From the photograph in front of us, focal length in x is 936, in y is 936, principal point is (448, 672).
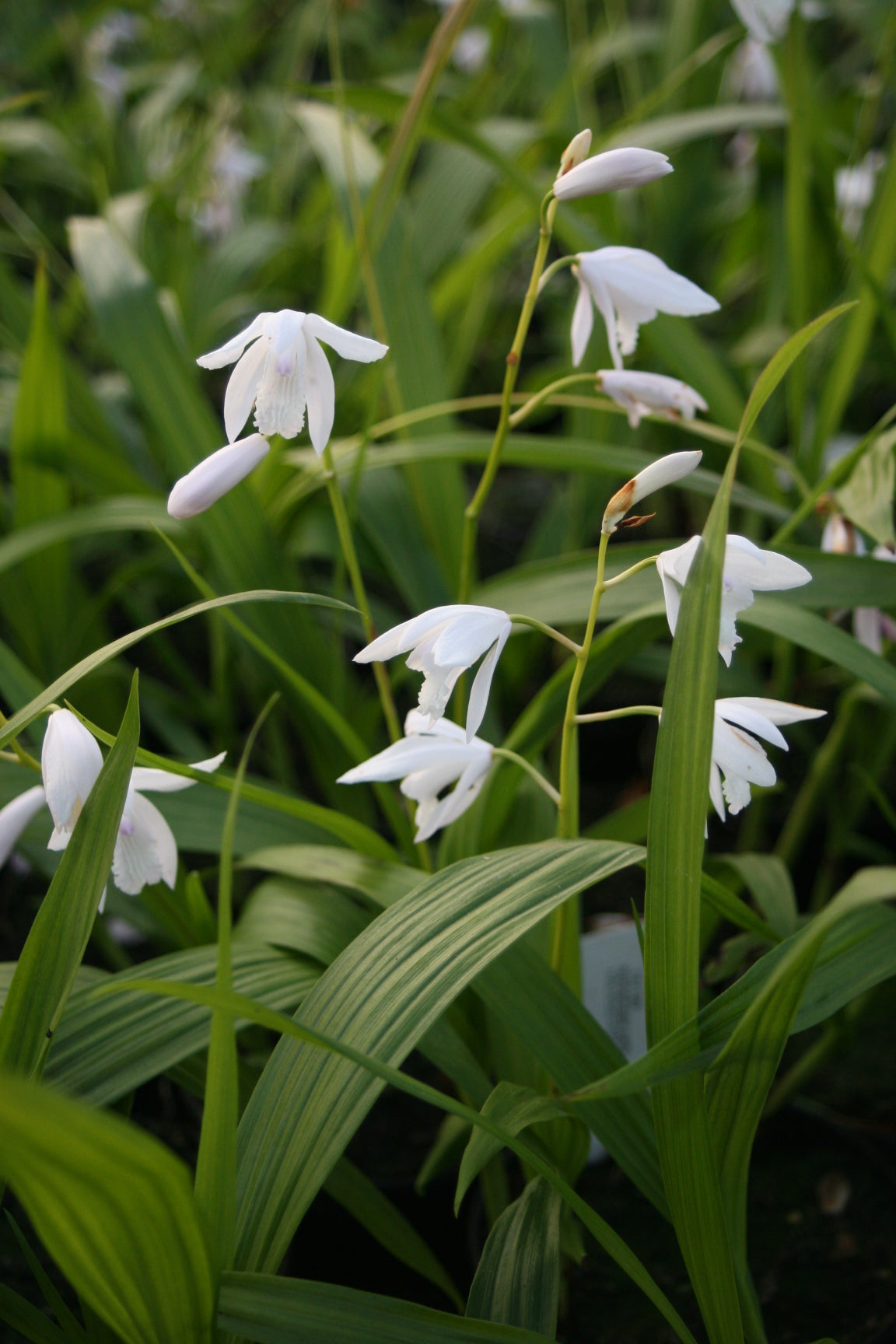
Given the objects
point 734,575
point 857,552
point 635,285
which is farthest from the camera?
point 857,552

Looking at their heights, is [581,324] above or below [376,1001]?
above

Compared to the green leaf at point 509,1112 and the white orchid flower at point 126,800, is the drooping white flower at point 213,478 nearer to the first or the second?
the white orchid flower at point 126,800

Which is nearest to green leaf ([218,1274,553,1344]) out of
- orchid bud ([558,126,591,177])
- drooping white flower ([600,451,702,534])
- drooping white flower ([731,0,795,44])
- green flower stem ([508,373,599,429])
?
drooping white flower ([600,451,702,534])

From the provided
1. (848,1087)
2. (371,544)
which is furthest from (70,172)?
(848,1087)

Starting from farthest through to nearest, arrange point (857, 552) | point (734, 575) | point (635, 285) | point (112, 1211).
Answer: point (857, 552)
point (635, 285)
point (734, 575)
point (112, 1211)

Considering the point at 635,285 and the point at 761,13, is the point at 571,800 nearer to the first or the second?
the point at 635,285

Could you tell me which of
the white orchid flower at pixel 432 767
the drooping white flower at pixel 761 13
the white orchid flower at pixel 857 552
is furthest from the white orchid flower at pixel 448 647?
the drooping white flower at pixel 761 13

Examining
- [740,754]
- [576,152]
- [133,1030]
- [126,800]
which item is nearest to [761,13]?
[576,152]

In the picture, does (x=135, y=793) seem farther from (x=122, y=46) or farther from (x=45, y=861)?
(x=122, y=46)
